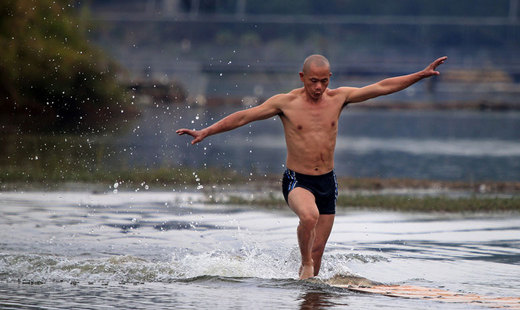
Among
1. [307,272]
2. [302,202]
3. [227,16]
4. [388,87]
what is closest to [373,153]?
[388,87]

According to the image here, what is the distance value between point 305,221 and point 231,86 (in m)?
95.5

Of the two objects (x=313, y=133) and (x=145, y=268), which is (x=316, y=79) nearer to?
(x=313, y=133)

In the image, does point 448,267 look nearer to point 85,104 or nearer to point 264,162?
point 264,162

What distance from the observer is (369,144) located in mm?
40438

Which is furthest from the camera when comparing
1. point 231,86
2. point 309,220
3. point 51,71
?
point 231,86

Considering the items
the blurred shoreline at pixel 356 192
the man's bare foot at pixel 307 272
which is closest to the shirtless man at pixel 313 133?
the man's bare foot at pixel 307 272

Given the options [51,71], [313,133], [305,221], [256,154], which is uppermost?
[51,71]

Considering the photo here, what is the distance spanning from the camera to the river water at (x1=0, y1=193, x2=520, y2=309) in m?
9.23

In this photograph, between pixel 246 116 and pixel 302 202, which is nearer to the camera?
pixel 302 202

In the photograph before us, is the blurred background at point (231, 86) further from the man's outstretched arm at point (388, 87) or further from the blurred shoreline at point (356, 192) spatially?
the man's outstretched arm at point (388, 87)

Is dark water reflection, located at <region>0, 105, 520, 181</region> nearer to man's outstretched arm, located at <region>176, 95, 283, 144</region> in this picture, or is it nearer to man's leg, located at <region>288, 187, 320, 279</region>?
man's outstretched arm, located at <region>176, 95, 283, 144</region>

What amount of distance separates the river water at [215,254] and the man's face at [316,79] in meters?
1.78

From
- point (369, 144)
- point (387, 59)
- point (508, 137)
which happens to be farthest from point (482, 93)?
point (369, 144)

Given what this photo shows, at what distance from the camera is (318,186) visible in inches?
408
